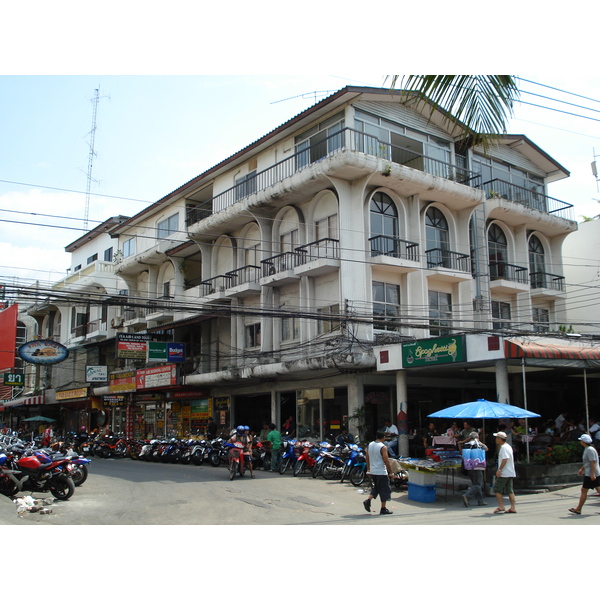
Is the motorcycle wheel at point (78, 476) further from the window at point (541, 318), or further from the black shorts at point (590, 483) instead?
the window at point (541, 318)

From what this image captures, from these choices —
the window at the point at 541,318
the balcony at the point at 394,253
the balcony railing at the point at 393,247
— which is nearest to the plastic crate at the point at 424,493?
the balcony at the point at 394,253

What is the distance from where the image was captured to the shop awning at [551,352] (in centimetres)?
1599

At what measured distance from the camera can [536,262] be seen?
100 ft

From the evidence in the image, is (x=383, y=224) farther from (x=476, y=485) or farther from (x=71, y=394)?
(x=71, y=394)

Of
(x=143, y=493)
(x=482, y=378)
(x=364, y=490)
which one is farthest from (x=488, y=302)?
(x=143, y=493)

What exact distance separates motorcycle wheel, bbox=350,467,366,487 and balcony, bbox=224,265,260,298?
38.1 feet

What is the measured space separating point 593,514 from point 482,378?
1296 centimetres

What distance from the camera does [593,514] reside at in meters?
11.3

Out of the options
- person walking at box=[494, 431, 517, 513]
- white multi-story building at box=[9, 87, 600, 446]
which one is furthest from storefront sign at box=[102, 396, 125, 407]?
person walking at box=[494, 431, 517, 513]

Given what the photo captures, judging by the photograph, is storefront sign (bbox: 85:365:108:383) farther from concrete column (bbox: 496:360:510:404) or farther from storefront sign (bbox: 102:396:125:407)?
concrete column (bbox: 496:360:510:404)

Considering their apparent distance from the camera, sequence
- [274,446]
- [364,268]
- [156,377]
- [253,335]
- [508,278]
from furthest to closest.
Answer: [156,377] → [508,278] → [253,335] → [364,268] → [274,446]

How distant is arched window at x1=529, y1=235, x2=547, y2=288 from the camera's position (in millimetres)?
30188

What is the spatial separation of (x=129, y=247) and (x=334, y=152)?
2189cm

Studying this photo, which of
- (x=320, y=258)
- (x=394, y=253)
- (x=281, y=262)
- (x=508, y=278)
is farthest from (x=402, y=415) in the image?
(x=508, y=278)
